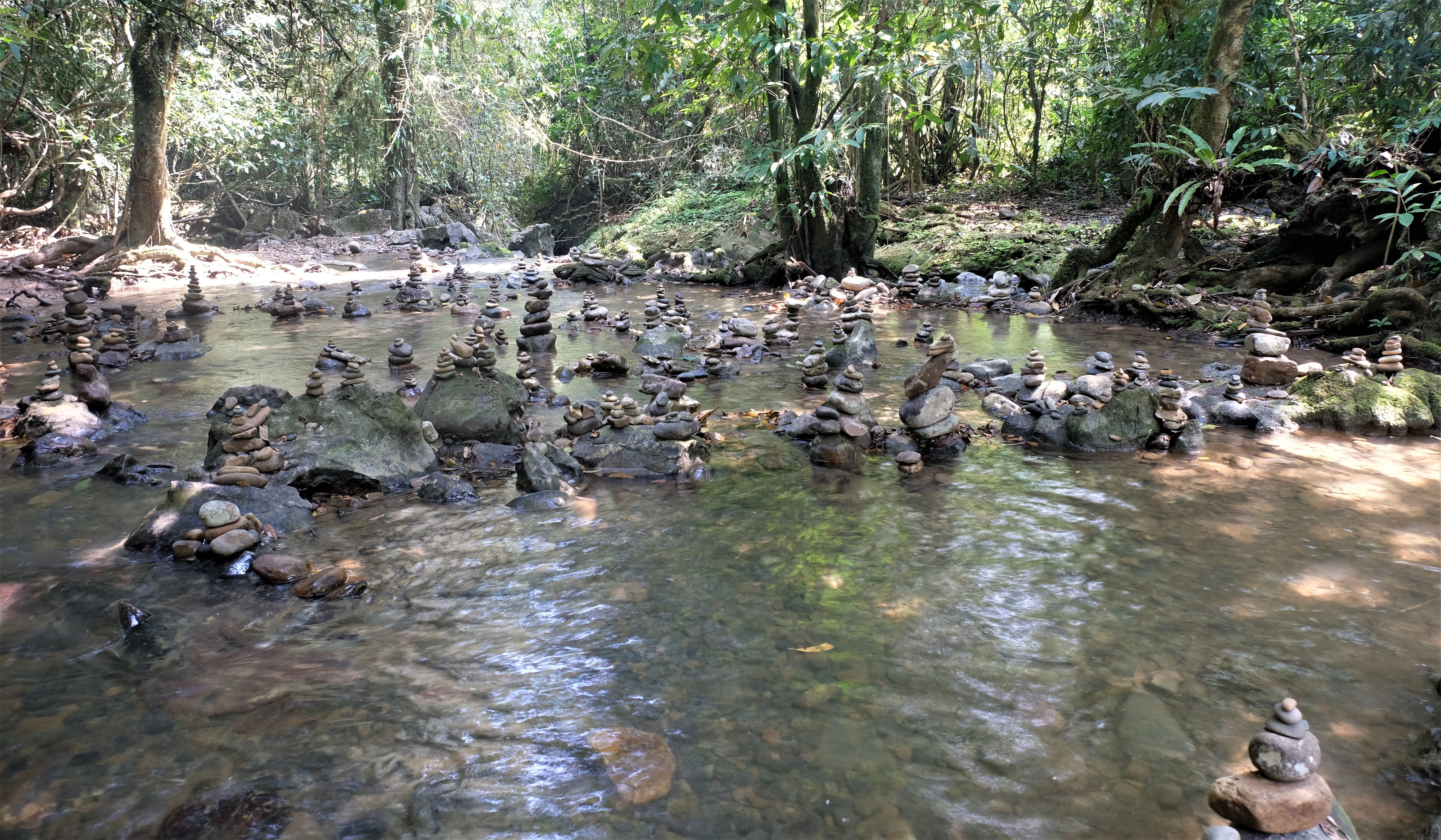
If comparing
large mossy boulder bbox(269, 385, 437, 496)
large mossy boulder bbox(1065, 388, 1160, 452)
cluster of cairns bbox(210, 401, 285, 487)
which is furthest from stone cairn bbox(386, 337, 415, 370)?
large mossy boulder bbox(1065, 388, 1160, 452)

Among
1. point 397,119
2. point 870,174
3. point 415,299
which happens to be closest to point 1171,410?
point 870,174

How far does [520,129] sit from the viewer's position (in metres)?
19.4

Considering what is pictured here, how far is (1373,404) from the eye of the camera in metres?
5.78

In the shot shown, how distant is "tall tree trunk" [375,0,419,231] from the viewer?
55.7ft

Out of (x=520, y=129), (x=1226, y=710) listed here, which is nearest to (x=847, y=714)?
(x=1226, y=710)

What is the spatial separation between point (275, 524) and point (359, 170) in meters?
27.7

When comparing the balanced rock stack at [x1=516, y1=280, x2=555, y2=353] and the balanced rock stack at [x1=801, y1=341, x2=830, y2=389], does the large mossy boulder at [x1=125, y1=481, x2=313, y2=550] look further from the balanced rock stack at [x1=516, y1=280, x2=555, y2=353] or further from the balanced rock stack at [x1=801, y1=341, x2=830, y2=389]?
the balanced rock stack at [x1=516, y1=280, x2=555, y2=353]

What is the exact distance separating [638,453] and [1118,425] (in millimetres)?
3251

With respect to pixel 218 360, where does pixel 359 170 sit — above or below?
above

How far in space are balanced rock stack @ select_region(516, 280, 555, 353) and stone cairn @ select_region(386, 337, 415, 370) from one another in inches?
49.4

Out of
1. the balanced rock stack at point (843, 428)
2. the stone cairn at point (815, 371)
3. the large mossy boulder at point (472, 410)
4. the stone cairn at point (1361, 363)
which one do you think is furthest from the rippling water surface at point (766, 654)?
the stone cairn at point (815, 371)

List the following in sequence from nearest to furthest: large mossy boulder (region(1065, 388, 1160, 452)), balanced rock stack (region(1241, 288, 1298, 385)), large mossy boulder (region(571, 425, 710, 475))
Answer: large mossy boulder (region(571, 425, 710, 475)), large mossy boulder (region(1065, 388, 1160, 452)), balanced rock stack (region(1241, 288, 1298, 385))

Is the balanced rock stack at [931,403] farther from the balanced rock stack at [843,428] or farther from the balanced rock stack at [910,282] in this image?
the balanced rock stack at [910,282]

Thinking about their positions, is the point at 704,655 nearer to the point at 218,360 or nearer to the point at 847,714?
the point at 847,714
